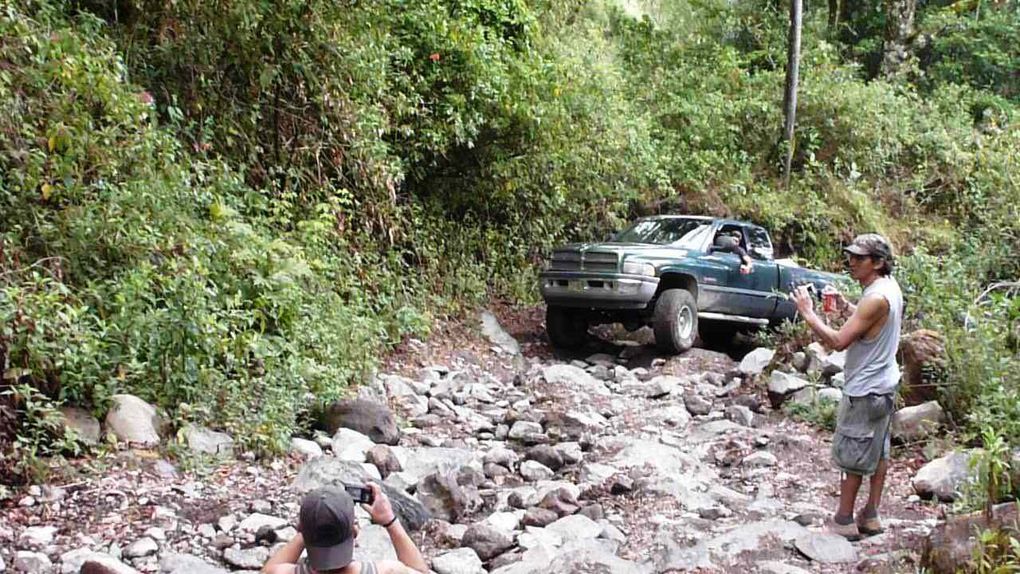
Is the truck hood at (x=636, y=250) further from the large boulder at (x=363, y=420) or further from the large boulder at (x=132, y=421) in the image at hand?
the large boulder at (x=132, y=421)

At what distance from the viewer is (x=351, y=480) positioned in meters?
5.97

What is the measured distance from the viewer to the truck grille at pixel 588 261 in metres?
11.9

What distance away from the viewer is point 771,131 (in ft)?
63.5

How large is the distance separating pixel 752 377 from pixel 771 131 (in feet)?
32.7

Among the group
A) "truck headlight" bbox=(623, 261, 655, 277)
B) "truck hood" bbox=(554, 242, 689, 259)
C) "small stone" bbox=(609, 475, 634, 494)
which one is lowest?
"small stone" bbox=(609, 475, 634, 494)

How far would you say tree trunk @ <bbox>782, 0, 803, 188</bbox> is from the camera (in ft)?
60.7

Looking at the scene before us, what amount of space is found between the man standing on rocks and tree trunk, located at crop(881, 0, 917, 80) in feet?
59.5

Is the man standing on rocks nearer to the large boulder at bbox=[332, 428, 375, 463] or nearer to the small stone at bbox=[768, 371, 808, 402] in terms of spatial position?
the large boulder at bbox=[332, 428, 375, 463]

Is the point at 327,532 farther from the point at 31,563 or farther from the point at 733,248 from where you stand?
the point at 733,248

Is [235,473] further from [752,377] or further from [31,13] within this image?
[752,377]

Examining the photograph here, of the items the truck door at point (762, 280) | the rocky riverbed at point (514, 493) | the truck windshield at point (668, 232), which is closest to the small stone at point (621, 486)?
the rocky riverbed at point (514, 493)

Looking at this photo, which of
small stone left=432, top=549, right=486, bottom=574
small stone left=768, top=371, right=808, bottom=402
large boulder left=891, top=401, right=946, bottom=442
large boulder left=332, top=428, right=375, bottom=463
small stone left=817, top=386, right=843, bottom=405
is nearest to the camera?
small stone left=432, top=549, right=486, bottom=574

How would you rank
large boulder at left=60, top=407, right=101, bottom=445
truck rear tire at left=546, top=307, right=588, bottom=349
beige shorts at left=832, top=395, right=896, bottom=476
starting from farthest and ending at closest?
truck rear tire at left=546, top=307, right=588, bottom=349 < large boulder at left=60, top=407, right=101, bottom=445 < beige shorts at left=832, top=395, right=896, bottom=476

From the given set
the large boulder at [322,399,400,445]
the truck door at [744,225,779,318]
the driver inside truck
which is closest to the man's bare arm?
the large boulder at [322,399,400,445]
